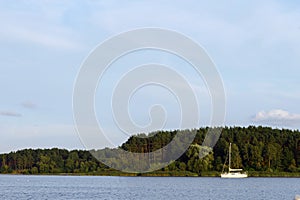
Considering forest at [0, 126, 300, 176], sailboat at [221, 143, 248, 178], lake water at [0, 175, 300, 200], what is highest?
forest at [0, 126, 300, 176]

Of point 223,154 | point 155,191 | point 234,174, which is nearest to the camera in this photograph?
point 155,191

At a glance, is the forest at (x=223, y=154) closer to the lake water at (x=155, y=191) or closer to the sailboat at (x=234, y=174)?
the sailboat at (x=234, y=174)

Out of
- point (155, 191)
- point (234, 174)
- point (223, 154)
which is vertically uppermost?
point (223, 154)

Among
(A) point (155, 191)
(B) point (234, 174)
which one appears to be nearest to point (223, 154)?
(B) point (234, 174)

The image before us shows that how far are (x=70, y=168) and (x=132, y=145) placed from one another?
95.5ft

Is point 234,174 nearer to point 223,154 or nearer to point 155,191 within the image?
point 223,154

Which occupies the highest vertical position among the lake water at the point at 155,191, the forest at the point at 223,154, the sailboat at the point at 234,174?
the forest at the point at 223,154

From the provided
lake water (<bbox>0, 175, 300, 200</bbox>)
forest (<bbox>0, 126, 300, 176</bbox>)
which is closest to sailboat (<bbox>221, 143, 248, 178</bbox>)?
forest (<bbox>0, 126, 300, 176</bbox>)

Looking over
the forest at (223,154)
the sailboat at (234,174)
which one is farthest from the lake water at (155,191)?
the forest at (223,154)

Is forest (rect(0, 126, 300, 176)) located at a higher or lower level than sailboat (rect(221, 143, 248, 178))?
higher

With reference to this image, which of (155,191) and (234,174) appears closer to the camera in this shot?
(155,191)

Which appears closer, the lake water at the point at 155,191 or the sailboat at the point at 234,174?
the lake water at the point at 155,191

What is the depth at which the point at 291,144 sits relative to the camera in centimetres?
12912

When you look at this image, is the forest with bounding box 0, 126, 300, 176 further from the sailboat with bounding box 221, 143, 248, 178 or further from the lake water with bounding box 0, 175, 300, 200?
the lake water with bounding box 0, 175, 300, 200
